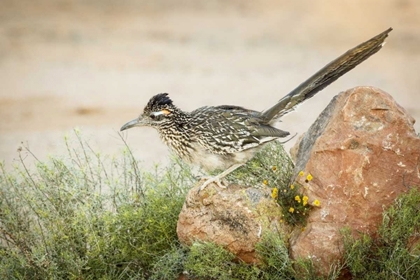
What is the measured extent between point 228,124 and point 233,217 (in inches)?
26.0

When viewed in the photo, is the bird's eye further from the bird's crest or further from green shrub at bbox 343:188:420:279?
green shrub at bbox 343:188:420:279

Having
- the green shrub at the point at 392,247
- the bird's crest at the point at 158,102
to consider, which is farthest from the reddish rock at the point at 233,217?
the bird's crest at the point at 158,102

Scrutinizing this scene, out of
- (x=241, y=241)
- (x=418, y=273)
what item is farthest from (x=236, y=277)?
(x=418, y=273)

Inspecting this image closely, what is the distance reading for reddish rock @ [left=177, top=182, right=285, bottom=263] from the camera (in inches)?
189

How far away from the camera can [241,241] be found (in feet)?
15.7

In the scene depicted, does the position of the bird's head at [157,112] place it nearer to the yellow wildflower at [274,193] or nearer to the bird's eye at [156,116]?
the bird's eye at [156,116]

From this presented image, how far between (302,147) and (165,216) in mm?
1107

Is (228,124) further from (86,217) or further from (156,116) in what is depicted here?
(86,217)

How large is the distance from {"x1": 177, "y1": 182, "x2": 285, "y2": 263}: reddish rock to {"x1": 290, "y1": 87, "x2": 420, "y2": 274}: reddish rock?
0.27 m

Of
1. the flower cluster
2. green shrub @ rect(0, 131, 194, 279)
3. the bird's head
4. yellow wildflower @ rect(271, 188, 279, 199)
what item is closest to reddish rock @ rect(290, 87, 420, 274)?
the flower cluster

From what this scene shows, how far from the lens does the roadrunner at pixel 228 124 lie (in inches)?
192

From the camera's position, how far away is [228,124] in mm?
5086

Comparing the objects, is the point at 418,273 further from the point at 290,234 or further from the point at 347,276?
the point at 290,234

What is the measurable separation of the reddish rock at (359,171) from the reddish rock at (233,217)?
0.87ft
